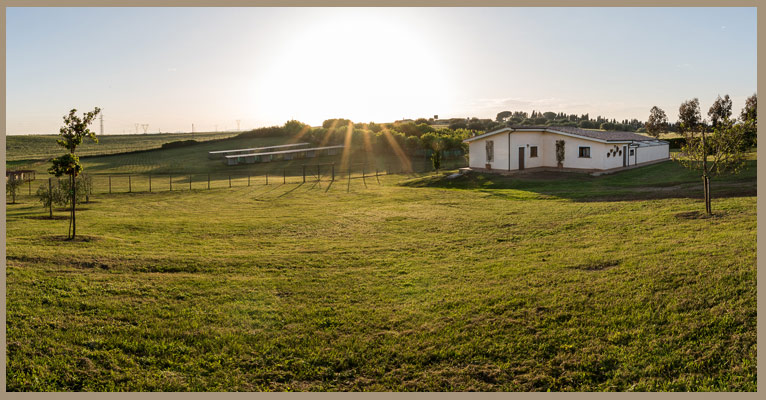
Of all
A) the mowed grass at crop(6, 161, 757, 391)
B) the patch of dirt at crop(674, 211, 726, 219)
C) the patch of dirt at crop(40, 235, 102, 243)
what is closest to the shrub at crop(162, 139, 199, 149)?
the mowed grass at crop(6, 161, 757, 391)

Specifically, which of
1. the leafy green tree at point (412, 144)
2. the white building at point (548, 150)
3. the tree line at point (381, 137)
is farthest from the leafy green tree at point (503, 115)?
the white building at point (548, 150)

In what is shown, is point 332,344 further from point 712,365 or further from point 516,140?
point 516,140

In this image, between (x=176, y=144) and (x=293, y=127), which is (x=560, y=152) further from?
(x=176, y=144)

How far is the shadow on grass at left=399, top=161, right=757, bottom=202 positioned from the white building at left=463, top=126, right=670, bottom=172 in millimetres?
1337

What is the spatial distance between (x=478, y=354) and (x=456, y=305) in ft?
6.50

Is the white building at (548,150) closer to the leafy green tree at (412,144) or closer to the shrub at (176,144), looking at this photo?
the leafy green tree at (412,144)

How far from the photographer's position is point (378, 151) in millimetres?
70250

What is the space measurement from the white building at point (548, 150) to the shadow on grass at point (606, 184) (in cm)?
134

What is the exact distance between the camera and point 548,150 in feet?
132

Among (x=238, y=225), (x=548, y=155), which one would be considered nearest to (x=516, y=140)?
(x=548, y=155)

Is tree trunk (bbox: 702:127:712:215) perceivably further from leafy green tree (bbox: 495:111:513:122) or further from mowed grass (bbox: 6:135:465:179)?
leafy green tree (bbox: 495:111:513:122)

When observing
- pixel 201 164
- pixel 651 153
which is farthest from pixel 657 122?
pixel 201 164

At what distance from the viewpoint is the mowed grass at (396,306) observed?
696cm

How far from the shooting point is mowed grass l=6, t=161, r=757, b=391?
696 cm
